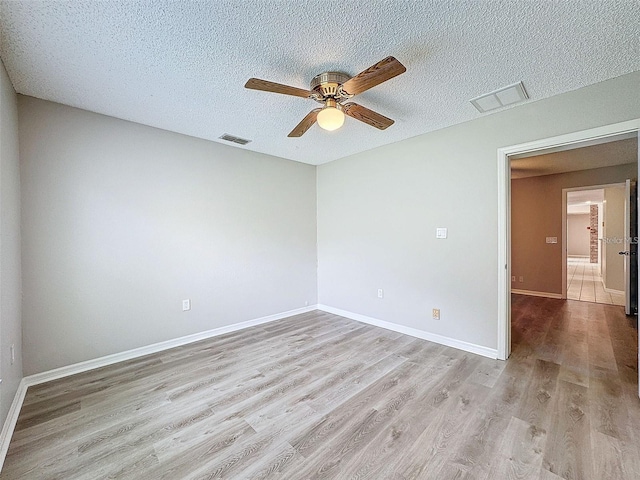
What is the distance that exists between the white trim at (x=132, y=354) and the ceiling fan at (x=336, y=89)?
9.02ft

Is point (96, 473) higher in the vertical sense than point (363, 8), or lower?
lower

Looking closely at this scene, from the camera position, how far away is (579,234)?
12.5 m

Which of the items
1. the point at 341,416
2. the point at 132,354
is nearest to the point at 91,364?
the point at 132,354

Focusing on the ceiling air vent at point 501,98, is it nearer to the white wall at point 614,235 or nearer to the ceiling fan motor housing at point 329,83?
the ceiling fan motor housing at point 329,83

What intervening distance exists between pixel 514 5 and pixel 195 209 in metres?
3.26

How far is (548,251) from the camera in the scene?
5.46m

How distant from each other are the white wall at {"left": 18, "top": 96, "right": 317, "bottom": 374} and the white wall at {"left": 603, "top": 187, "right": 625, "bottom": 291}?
6465 millimetres

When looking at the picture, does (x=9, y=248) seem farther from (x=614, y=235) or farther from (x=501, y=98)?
(x=614, y=235)

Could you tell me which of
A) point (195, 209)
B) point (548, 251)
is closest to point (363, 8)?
point (195, 209)

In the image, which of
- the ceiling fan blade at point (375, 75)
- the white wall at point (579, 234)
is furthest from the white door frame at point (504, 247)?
the white wall at point (579, 234)

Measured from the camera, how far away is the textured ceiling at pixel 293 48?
4.76ft

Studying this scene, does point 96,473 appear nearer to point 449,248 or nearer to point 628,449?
point 628,449

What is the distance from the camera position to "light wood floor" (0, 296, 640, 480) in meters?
1.49

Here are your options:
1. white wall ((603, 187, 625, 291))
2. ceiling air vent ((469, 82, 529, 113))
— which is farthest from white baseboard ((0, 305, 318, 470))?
white wall ((603, 187, 625, 291))
